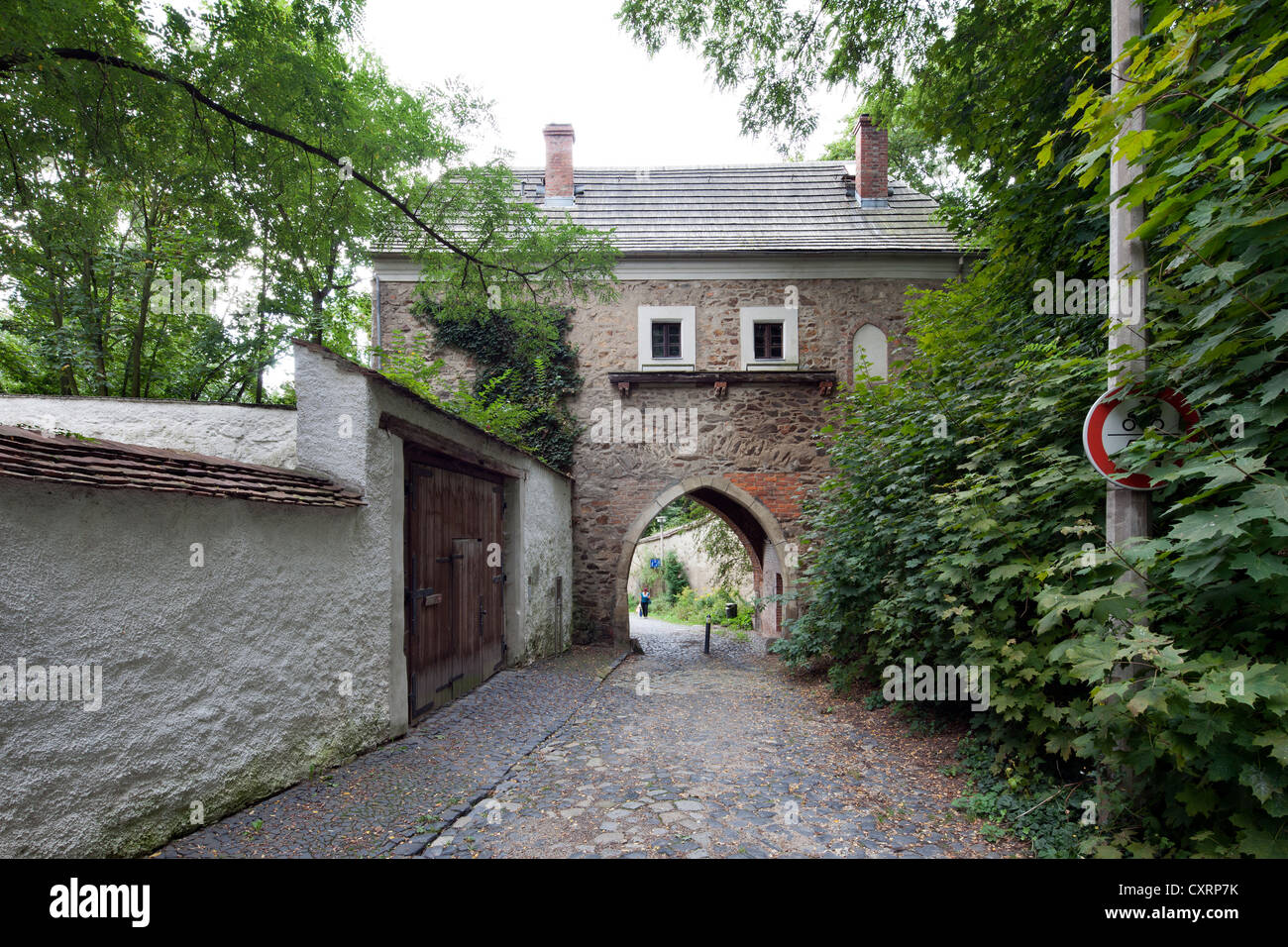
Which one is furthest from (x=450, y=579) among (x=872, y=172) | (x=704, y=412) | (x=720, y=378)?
(x=872, y=172)

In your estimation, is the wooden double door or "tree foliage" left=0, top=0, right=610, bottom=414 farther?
the wooden double door

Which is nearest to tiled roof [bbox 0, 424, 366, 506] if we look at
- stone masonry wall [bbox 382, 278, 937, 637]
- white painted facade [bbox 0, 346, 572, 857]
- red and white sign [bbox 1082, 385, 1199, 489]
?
white painted facade [bbox 0, 346, 572, 857]

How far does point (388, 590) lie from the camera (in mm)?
4660

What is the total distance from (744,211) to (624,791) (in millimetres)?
10819

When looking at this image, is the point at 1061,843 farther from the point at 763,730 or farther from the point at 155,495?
the point at 155,495

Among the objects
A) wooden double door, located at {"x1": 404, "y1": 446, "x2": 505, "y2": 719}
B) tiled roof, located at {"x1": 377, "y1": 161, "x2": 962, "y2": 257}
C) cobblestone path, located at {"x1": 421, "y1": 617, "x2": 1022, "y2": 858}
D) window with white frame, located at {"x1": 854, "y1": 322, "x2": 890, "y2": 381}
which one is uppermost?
tiled roof, located at {"x1": 377, "y1": 161, "x2": 962, "y2": 257}

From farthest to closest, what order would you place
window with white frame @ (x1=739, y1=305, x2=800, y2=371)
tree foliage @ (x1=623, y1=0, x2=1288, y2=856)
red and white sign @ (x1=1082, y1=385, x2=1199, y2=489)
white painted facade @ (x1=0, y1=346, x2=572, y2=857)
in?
window with white frame @ (x1=739, y1=305, x2=800, y2=371) → red and white sign @ (x1=1082, y1=385, x2=1199, y2=489) → white painted facade @ (x1=0, y1=346, x2=572, y2=857) → tree foliage @ (x1=623, y1=0, x2=1288, y2=856)

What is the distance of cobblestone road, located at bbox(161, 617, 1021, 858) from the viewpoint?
3131 millimetres

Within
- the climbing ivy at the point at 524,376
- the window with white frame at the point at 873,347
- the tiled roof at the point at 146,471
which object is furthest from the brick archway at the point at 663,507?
the tiled roof at the point at 146,471

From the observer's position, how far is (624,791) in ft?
13.0

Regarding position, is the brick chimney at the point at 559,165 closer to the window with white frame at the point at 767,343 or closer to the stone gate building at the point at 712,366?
the stone gate building at the point at 712,366

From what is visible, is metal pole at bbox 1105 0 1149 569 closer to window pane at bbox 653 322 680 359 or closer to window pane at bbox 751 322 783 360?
window pane at bbox 751 322 783 360
